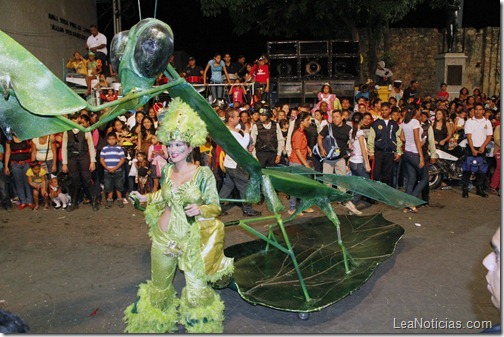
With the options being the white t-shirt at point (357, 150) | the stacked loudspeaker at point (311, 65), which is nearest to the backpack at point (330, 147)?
the white t-shirt at point (357, 150)

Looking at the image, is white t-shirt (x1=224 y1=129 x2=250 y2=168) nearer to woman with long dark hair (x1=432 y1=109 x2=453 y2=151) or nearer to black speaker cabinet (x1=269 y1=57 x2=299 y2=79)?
woman with long dark hair (x1=432 y1=109 x2=453 y2=151)

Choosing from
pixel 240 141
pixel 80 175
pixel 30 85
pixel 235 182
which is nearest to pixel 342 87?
pixel 235 182

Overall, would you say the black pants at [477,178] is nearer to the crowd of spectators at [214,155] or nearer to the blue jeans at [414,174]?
the crowd of spectators at [214,155]

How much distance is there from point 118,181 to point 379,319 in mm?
5345

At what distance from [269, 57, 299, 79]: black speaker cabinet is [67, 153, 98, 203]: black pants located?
6.38 m

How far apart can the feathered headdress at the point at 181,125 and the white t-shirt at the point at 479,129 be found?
21.7 ft


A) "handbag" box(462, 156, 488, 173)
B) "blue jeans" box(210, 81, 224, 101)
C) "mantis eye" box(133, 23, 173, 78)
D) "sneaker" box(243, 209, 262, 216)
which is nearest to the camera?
"mantis eye" box(133, 23, 173, 78)

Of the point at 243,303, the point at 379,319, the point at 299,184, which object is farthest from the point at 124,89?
the point at 379,319

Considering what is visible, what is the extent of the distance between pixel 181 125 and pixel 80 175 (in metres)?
5.06

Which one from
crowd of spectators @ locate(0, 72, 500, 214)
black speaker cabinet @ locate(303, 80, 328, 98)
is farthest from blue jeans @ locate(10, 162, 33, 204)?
black speaker cabinet @ locate(303, 80, 328, 98)

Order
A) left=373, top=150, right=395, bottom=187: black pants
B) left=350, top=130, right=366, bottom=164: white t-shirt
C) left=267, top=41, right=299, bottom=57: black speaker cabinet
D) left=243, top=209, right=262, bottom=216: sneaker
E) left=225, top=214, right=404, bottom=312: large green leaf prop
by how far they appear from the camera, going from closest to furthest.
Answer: left=225, top=214, right=404, bottom=312: large green leaf prop → left=243, top=209, right=262, bottom=216: sneaker → left=350, top=130, right=366, bottom=164: white t-shirt → left=373, top=150, right=395, bottom=187: black pants → left=267, top=41, right=299, bottom=57: black speaker cabinet

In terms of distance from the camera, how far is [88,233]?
21.6ft

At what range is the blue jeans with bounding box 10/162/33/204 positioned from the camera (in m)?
7.84

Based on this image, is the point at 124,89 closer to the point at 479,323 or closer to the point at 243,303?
the point at 243,303
